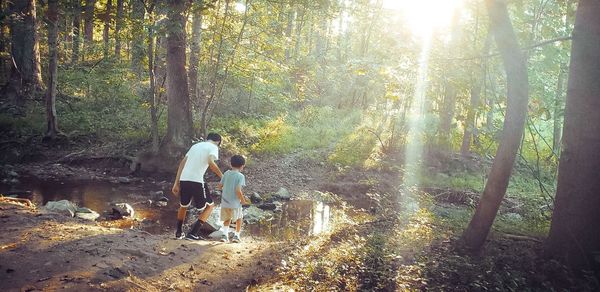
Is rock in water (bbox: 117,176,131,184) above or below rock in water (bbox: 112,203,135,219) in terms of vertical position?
above

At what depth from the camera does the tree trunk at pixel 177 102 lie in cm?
1325

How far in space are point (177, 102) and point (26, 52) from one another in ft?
31.5

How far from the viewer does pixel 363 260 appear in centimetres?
602

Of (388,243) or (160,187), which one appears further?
(160,187)

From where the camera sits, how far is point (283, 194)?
41.0ft

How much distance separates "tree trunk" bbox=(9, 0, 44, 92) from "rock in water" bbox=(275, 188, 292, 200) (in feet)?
43.5

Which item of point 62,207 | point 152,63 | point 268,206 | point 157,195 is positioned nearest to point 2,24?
point 152,63

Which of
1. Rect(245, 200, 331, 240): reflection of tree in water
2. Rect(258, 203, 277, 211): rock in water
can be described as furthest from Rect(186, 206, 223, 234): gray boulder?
Rect(258, 203, 277, 211): rock in water

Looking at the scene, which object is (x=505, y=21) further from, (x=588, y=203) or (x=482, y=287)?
(x=482, y=287)

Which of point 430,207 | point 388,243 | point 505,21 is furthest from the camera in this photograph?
point 430,207

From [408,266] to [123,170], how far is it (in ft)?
35.9

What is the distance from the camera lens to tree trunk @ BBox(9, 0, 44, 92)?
55.4ft

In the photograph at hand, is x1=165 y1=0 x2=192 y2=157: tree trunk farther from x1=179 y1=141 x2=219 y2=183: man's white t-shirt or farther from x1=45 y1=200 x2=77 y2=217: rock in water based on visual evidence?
x1=179 y1=141 x2=219 y2=183: man's white t-shirt

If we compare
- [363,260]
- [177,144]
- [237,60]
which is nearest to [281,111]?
[237,60]
